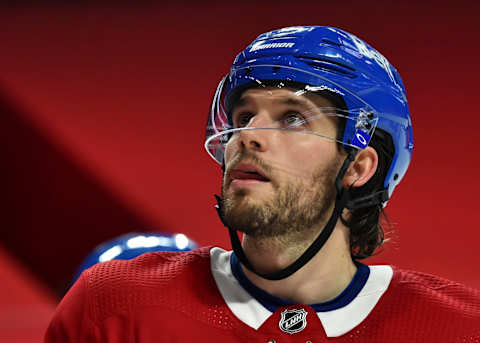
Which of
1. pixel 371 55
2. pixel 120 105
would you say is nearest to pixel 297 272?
pixel 371 55

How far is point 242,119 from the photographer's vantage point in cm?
141

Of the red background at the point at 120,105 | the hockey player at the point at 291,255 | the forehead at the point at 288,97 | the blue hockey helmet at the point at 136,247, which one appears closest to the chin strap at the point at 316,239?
the hockey player at the point at 291,255

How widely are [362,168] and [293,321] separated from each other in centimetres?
40

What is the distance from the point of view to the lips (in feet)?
4.18

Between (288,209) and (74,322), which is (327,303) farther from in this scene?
(74,322)

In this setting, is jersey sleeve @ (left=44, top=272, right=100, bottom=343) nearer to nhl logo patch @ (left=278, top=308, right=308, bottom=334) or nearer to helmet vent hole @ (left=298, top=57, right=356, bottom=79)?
nhl logo patch @ (left=278, top=308, right=308, bottom=334)

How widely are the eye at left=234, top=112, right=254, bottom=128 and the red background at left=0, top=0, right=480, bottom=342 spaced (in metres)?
1.87

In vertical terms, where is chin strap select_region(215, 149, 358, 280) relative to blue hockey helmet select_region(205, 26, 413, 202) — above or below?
below

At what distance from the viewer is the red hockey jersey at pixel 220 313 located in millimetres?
1239

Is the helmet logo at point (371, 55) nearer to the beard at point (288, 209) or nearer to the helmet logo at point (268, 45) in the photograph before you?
the helmet logo at point (268, 45)

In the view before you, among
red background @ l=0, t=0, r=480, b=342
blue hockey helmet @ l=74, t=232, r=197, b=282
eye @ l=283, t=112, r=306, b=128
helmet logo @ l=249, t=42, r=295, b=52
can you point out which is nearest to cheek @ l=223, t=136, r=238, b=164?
eye @ l=283, t=112, r=306, b=128

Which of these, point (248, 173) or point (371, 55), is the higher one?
point (371, 55)

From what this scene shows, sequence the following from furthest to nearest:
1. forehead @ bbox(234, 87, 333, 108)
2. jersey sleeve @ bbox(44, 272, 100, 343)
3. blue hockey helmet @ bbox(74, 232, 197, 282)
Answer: blue hockey helmet @ bbox(74, 232, 197, 282), forehead @ bbox(234, 87, 333, 108), jersey sleeve @ bbox(44, 272, 100, 343)

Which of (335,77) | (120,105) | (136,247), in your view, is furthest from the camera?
(120,105)
